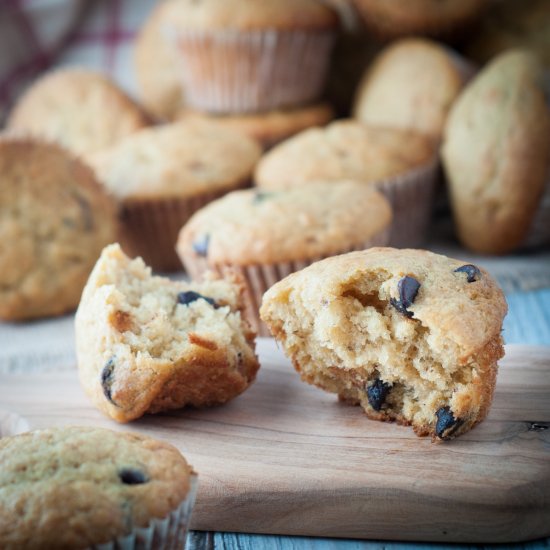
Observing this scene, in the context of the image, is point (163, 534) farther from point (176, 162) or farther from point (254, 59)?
point (254, 59)

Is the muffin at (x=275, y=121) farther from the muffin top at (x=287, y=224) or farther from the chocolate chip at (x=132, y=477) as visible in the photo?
the chocolate chip at (x=132, y=477)

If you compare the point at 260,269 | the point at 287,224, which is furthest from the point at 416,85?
the point at 260,269

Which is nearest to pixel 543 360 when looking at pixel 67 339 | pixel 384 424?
pixel 384 424

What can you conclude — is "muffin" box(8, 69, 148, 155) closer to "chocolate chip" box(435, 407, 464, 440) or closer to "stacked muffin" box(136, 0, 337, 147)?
"stacked muffin" box(136, 0, 337, 147)

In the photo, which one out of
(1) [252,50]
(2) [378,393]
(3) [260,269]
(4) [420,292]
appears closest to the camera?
(4) [420,292]

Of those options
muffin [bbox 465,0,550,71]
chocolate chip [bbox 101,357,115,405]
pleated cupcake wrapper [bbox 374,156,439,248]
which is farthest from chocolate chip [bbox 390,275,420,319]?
muffin [bbox 465,0,550,71]

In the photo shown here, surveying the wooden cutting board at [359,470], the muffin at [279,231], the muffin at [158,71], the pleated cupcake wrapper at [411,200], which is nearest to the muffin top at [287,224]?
the muffin at [279,231]

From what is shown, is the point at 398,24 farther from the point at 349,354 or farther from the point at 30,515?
the point at 30,515
